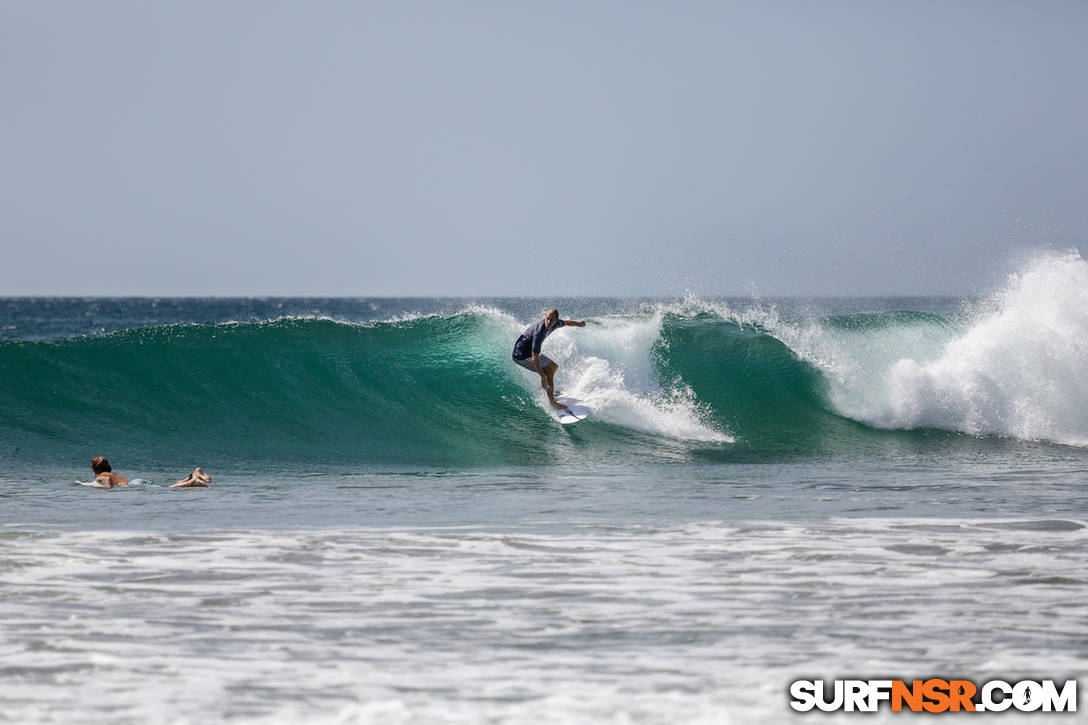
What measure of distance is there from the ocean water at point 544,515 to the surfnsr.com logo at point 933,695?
0.09m

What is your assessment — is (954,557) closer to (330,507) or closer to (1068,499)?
(1068,499)

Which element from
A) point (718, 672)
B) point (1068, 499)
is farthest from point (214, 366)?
point (718, 672)

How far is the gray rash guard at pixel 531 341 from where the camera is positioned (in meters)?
13.0

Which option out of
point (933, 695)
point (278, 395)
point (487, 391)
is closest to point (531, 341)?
point (487, 391)

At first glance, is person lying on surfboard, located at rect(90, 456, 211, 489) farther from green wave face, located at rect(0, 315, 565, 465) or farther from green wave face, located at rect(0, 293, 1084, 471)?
green wave face, located at rect(0, 315, 565, 465)

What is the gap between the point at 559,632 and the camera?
16.1 feet

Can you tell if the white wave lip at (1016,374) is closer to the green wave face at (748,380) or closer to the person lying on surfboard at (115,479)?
the green wave face at (748,380)

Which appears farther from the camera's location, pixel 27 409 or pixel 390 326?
pixel 390 326

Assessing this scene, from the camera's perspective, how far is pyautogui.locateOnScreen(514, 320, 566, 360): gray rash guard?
13016 millimetres

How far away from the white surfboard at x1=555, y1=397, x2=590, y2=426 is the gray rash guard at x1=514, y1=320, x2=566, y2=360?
1.00 meters

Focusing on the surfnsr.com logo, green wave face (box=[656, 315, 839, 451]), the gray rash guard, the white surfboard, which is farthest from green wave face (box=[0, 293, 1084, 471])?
the surfnsr.com logo

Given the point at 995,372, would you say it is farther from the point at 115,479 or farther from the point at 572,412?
the point at 115,479

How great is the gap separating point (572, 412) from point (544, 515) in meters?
5.60

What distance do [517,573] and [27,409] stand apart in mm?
10154
